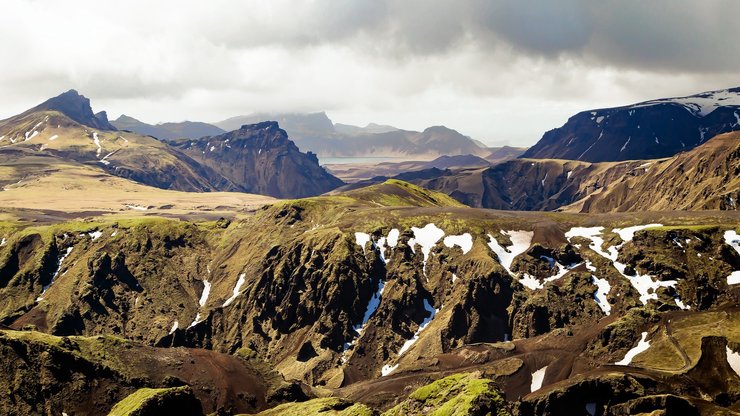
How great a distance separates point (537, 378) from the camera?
171 m

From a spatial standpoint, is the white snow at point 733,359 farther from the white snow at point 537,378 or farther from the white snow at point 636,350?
the white snow at point 537,378

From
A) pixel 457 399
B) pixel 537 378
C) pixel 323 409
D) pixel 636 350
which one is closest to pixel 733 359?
pixel 636 350

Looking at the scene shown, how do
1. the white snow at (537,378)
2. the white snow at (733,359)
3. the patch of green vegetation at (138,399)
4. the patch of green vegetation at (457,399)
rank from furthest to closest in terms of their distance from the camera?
the white snow at (537,378) < the white snow at (733,359) < the patch of green vegetation at (138,399) < the patch of green vegetation at (457,399)

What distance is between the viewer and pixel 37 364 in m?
148

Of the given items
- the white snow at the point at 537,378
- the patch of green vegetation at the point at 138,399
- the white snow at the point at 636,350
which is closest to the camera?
the patch of green vegetation at the point at 138,399

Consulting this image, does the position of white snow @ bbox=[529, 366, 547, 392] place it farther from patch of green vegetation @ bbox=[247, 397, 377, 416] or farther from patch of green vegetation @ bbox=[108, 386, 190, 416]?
patch of green vegetation @ bbox=[108, 386, 190, 416]

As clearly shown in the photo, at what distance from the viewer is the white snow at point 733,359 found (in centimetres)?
→ 14688

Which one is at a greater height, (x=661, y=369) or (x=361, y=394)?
(x=661, y=369)

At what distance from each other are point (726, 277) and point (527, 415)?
10501cm

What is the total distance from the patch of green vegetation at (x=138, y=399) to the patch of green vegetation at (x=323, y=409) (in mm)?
25279

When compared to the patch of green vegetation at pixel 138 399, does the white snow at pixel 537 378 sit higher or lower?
lower

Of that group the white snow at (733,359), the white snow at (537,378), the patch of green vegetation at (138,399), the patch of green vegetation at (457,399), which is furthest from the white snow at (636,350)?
the patch of green vegetation at (138,399)

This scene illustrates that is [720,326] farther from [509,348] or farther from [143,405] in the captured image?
[143,405]

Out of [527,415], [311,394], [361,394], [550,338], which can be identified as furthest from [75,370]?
[550,338]
